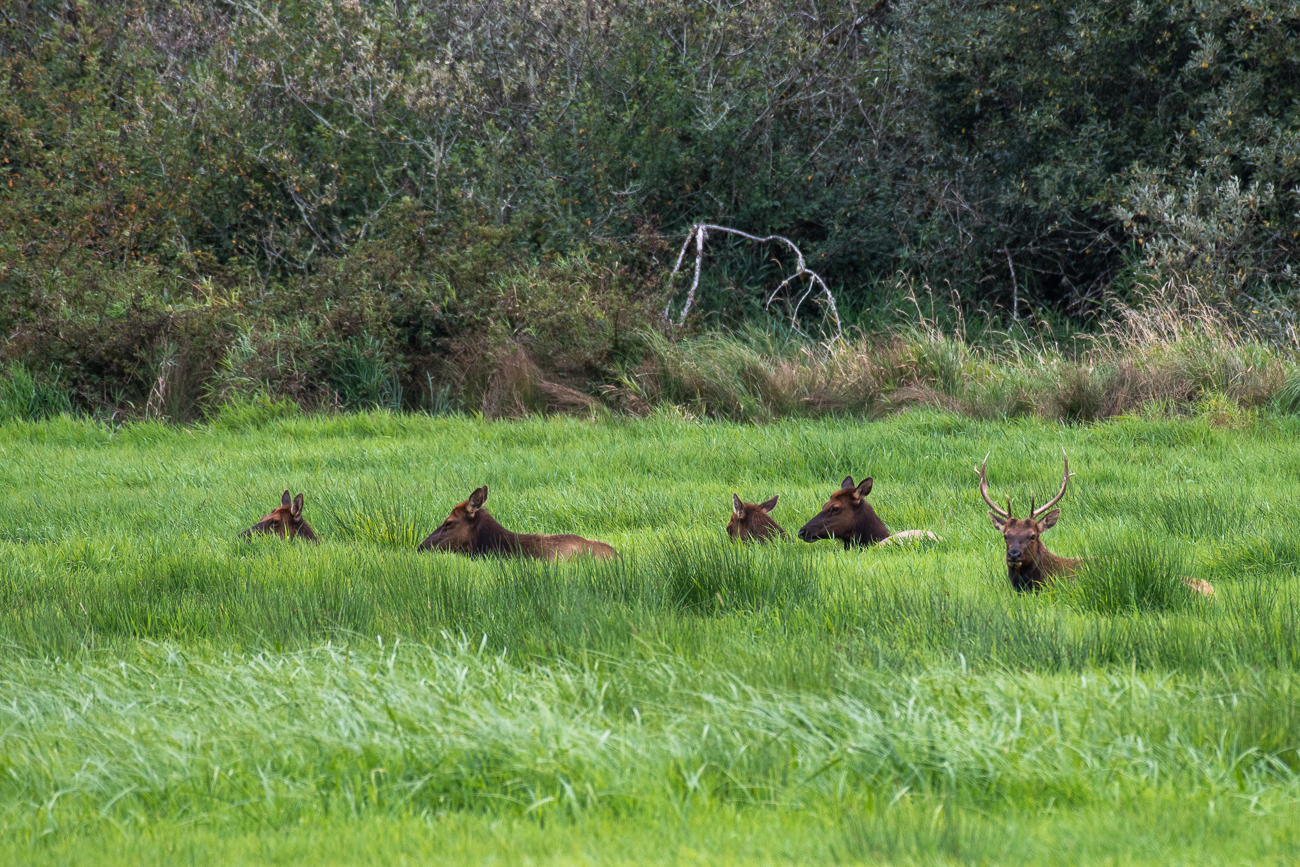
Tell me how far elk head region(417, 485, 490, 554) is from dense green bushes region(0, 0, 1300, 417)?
614 centimetres

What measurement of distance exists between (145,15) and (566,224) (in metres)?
9.92

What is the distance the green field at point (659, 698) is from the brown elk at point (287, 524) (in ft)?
0.95

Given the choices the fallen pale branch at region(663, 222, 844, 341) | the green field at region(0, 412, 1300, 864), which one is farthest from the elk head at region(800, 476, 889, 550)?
the fallen pale branch at region(663, 222, 844, 341)

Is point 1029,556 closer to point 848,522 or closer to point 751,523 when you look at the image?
point 848,522

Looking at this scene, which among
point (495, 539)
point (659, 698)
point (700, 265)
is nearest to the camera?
point (659, 698)

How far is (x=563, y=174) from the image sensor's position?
65.3 feet

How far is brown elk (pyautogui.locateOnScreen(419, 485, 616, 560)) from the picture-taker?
7.82 meters

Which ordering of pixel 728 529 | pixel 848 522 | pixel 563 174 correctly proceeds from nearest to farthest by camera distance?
pixel 728 529 → pixel 848 522 → pixel 563 174

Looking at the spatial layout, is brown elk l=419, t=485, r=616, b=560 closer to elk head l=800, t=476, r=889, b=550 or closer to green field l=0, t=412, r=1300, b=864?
green field l=0, t=412, r=1300, b=864

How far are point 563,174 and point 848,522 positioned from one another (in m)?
12.8

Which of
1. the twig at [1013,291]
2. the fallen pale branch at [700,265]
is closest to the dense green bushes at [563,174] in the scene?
the twig at [1013,291]

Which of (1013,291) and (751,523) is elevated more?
(1013,291)

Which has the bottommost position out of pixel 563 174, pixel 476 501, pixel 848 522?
pixel 848 522

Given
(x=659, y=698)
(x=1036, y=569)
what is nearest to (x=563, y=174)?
(x=1036, y=569)
